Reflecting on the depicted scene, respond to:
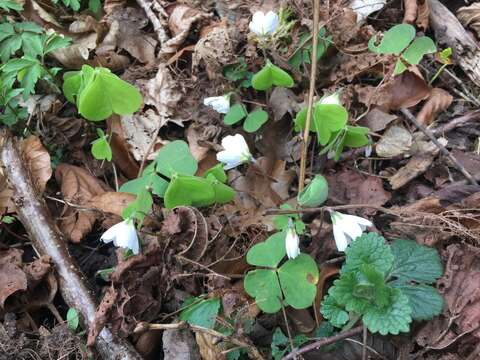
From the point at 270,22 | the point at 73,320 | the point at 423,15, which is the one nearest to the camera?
the point at 73,320

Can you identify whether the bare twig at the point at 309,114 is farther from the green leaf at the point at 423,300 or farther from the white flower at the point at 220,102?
the green leaf at the point at 423,300

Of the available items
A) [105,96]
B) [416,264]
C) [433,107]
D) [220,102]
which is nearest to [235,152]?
[220,102]

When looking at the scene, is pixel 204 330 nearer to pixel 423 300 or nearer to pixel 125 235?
pixel 125 235

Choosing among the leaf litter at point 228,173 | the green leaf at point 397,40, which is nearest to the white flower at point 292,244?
the leaf litter at point 228,173

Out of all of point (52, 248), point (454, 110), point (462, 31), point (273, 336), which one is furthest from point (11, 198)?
point (462, 31)

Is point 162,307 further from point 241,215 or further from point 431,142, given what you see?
point 431,142

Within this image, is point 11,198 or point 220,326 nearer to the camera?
point 220,326

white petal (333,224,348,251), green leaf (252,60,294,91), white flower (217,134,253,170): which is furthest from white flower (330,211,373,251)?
green leaf (252,60,294,91)
